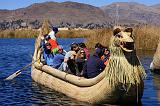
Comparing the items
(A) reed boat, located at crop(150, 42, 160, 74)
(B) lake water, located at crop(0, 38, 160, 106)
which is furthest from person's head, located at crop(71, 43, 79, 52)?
(A) reed boat, located at crop(150, 42, 160, 74)

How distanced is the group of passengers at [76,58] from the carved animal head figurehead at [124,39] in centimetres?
144

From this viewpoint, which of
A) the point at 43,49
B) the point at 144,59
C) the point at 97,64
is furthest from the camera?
the point at 144,59

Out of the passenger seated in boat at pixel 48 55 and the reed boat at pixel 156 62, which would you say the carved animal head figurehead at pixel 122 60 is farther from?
the reed boat at pixel 156 62

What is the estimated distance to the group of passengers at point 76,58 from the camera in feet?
44.2

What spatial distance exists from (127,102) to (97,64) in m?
1.51

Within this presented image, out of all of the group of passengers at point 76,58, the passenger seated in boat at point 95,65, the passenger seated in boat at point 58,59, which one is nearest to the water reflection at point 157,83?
the group of passengers at point 76,58

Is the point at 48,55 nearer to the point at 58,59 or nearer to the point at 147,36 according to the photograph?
the point at 58,59

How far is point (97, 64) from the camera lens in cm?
1338

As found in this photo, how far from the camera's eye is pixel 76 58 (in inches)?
608

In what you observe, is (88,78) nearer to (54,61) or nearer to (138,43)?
(54,61)

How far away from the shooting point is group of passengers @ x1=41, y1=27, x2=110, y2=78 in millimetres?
13484

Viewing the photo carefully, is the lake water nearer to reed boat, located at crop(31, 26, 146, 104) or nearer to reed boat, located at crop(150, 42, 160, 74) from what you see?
reed boat, located at crop(31, 26, 146, 104)

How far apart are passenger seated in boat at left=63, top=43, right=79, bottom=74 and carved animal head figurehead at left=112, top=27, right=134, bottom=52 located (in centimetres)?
367

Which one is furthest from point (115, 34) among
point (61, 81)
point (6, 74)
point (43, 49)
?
point (6, 74)
